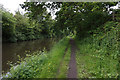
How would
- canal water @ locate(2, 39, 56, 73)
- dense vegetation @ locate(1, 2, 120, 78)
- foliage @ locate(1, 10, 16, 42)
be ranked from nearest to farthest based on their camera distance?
dense vegetation @ locate(1, 2, 120, 78) → canal water @ locate(2, 39, 56, 73) → foliage @ locate(1, 10, 16, 42)

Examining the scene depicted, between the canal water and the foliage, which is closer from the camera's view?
the canal water

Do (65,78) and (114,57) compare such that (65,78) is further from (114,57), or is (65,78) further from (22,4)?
(22,4)

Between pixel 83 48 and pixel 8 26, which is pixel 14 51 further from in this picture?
pixel 8 26

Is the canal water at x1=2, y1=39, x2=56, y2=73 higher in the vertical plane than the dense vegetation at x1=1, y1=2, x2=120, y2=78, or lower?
lower

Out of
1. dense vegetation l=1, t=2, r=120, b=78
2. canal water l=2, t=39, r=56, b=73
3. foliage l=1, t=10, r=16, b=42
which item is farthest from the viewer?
foliage l=1, t=10, r=16, b=42

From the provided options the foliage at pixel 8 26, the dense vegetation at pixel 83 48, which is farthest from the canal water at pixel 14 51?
the foliage at pixel 8 26

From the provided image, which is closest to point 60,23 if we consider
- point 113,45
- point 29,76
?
point 113,45

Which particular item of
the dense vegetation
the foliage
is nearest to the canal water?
the dense vegetation

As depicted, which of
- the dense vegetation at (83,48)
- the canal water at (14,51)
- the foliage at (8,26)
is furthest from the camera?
the foliage at (8,26)

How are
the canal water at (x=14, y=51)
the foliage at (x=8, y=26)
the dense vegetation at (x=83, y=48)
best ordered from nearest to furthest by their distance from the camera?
1. the dense vegetation at (x=83, y=48)
2. the canal water at (x=14, y=51)
3. the foliage at (x=8, y=26)

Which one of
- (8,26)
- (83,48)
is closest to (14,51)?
(83,48)

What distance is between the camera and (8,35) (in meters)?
23.9

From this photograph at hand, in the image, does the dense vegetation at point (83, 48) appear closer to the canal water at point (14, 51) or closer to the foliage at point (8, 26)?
the canal water at point (14, 51)

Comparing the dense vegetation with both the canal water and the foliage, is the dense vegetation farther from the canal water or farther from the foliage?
the foliage
